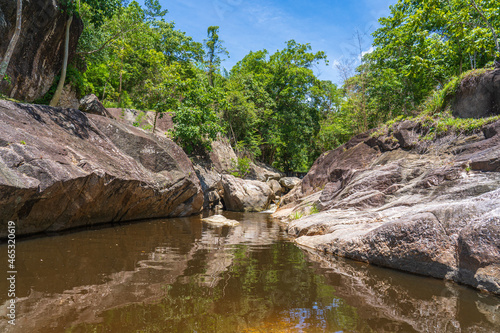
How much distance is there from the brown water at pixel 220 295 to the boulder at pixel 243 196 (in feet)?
32.4

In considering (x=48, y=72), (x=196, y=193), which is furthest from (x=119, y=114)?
(x=196, y=193)

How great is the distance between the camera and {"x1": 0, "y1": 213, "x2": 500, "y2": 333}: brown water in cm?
248

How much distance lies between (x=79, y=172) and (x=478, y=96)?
12250 millimetres

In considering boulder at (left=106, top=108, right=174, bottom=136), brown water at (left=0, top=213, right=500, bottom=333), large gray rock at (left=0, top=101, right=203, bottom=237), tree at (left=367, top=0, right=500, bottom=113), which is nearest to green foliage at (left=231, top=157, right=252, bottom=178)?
boulder at (left=106, top=108, right=174, bottom=136)

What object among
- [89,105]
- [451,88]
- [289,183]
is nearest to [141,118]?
[89,105]

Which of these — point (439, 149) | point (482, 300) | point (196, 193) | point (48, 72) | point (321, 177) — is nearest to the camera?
point (482, 300)

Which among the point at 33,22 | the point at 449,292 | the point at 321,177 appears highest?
the point at 33,22

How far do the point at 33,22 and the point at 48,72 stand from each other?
218 cm

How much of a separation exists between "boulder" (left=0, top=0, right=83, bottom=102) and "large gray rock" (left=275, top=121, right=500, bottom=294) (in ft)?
38.9

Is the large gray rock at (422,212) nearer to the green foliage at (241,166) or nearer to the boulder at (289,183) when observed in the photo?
the green foliage at (241,166)

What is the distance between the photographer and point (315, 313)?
2777 millimetres

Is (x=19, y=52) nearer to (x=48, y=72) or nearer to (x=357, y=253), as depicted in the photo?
(x=48, y=72)

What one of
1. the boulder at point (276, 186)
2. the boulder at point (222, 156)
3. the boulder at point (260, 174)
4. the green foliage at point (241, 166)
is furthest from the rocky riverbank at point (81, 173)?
the boulder at point (260, 174)

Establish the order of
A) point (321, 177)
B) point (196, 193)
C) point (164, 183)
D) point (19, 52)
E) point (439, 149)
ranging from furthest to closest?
point (321, 177) < point (196, 193) < point (19, 52) < point (164, 183) < point (439, 149)
